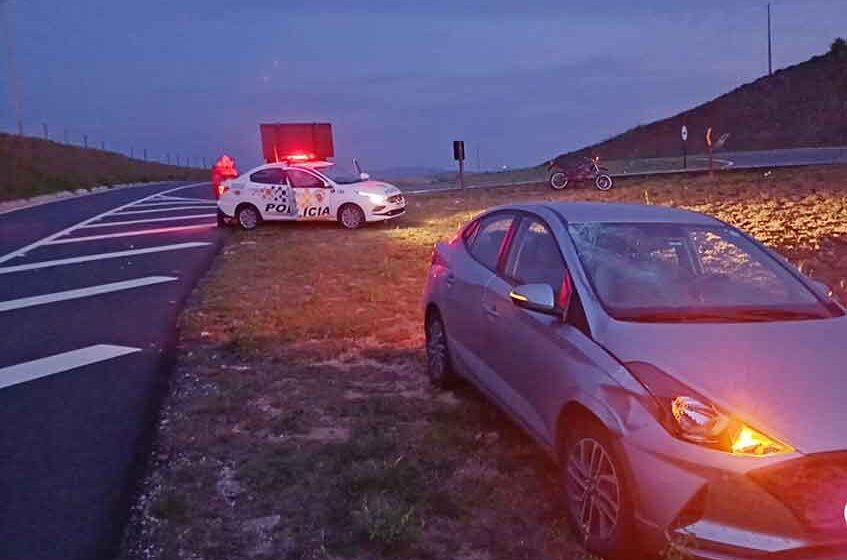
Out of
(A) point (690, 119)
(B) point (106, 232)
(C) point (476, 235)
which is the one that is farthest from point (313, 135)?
(A) point (690, 119)

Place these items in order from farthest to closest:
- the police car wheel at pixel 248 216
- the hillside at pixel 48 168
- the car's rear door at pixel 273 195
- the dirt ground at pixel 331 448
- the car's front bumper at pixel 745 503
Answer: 1. the hillside at pixel 48 168
2. the police car wheel at pixel 248 216
3. the car's rear door at pixel 273 195
4. the dirt ground at pixel 331 448
5. the car's front bumper at pixel 745 503

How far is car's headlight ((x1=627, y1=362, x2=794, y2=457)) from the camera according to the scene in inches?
135

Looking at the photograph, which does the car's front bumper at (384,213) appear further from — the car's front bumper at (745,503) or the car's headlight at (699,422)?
the car's front bumper at (745,503)

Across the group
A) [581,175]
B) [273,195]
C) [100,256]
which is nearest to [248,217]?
[273,195]

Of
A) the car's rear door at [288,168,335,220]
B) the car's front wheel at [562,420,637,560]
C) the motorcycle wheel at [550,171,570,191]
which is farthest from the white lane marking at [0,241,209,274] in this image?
the motorcycle wheel at [550,171,570,191]

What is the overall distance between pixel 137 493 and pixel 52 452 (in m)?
1.00

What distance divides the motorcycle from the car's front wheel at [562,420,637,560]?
919 inches

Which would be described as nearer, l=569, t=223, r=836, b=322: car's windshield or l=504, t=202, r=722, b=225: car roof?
l=569, t=223, r=836, b=322: car's windshield

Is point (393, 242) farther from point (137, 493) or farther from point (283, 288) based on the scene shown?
point (137, 493)

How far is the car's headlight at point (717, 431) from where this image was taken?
3.42m

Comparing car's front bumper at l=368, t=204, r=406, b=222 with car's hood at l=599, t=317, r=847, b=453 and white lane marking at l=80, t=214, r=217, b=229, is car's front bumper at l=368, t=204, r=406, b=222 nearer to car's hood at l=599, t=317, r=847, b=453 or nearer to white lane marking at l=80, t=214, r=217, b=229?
white lane marking at l=80, t=214, r=217, b=229

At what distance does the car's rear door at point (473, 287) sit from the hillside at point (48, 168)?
3271cm

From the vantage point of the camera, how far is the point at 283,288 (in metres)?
11.6

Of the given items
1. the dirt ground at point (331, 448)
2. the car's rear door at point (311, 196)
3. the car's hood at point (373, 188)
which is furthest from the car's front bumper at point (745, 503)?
the car's rear door at point (311, 196)
